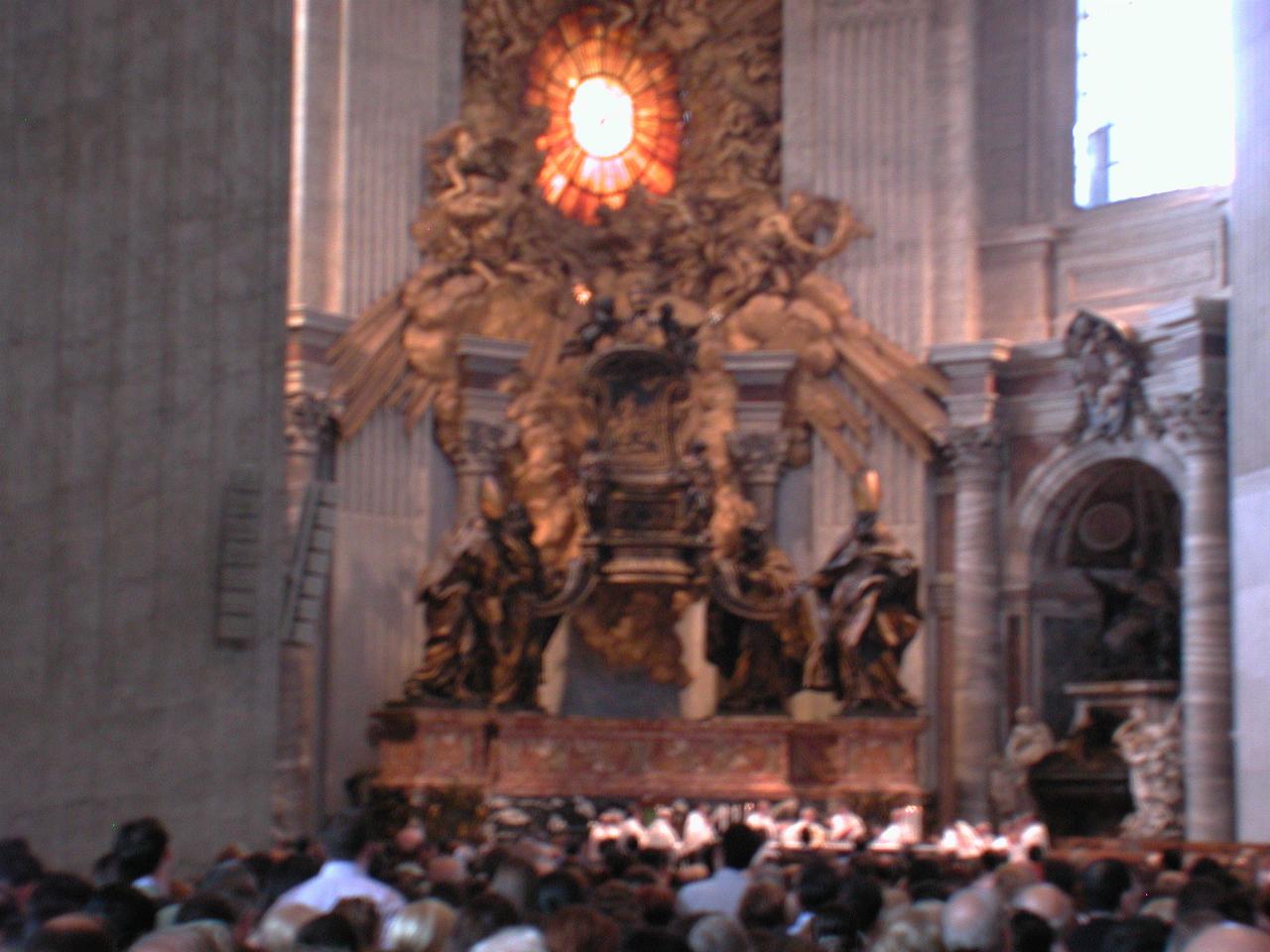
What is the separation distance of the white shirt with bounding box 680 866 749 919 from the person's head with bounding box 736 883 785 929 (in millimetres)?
1008

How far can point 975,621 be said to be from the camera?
22.1 m

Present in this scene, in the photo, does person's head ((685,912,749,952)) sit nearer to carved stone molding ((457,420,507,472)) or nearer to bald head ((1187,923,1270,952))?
bald head ((1187,923,1270,952))

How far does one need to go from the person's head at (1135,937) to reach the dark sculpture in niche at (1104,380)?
1575cm

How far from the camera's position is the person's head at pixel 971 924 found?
570cm

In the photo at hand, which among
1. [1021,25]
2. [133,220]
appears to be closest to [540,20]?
[1021,25]

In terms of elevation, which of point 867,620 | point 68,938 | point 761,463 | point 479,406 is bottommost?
point 68,938

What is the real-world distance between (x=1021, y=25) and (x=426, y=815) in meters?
10.2

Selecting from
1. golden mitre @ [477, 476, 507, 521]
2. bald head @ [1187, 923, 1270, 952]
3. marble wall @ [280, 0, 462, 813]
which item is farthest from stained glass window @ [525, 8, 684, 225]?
bald head @ [1187, 923, 1270, 952]

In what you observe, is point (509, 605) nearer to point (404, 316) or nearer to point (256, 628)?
point (404, 316)

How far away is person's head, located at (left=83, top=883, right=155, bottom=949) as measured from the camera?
19.3 ft

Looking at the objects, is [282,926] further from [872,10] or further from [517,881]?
[872,10]

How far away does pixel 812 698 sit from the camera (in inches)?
904

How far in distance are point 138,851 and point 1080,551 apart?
53.0 feet

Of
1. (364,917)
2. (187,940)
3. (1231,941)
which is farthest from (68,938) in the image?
(1231,941)
